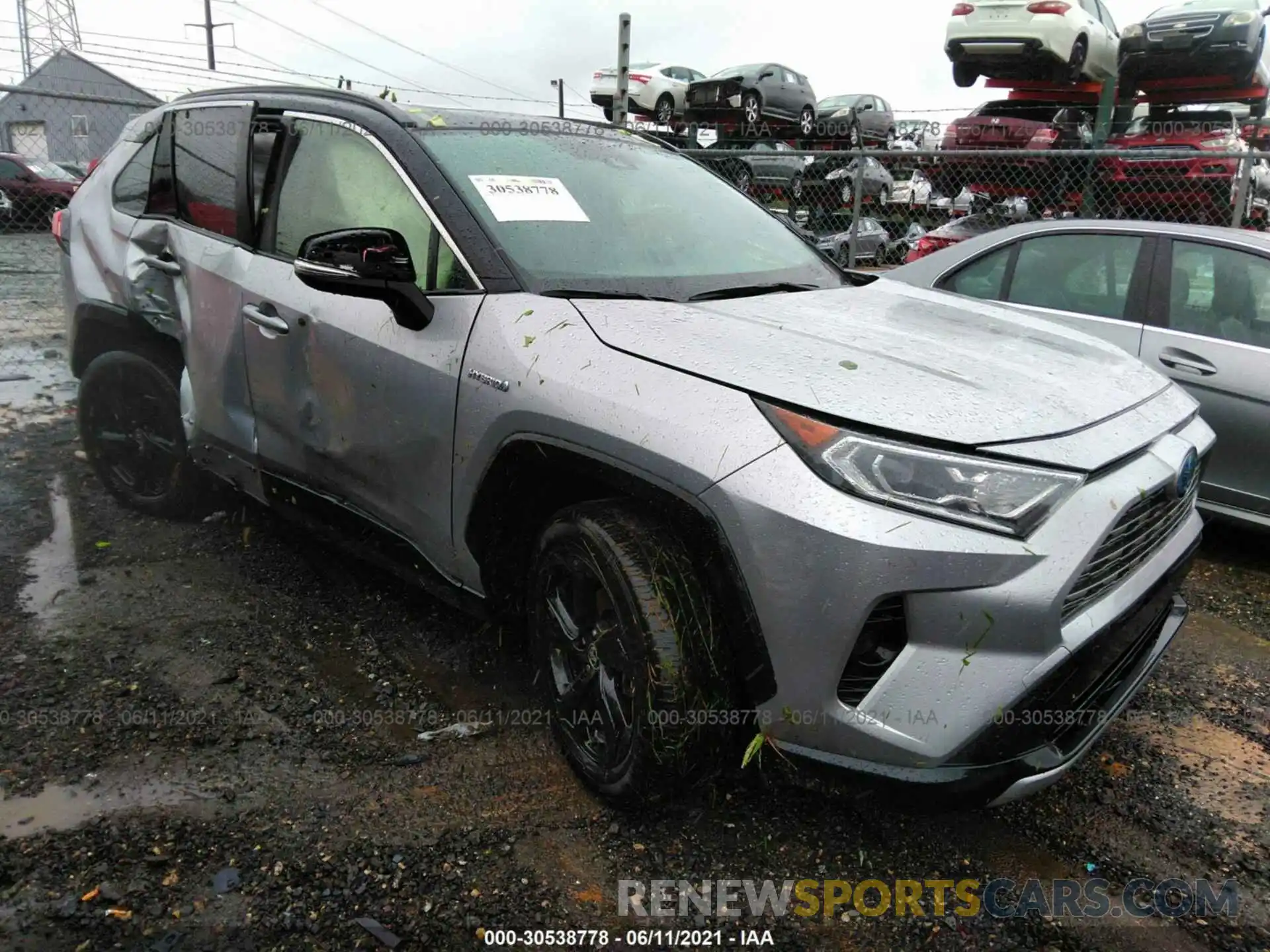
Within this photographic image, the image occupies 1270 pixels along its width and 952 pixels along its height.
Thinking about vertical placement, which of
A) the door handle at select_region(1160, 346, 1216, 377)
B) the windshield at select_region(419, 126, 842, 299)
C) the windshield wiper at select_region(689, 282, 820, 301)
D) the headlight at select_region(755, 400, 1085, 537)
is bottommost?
the door handle at select_region(1160, 346, 1216, 377)

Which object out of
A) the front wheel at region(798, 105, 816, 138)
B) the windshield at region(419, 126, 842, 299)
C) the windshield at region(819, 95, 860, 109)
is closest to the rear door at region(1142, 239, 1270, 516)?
the windshield at region(419, 126, 842, 299)

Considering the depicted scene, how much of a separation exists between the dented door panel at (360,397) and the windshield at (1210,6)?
958cm

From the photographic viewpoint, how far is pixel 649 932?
2.05 m

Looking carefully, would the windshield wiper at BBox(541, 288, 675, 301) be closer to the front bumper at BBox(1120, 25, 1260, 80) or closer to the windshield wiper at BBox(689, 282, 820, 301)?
the windshield wiper at BBox(689, 282, 820, 301)

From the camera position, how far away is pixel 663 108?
1692cm

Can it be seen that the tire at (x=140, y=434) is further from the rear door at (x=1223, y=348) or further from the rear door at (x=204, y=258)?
the rear door at (x=1223, y=348)

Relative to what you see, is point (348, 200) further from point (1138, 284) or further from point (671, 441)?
point (1138, 284)

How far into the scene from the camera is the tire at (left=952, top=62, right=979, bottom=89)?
10742mm

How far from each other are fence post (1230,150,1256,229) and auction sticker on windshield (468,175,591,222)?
20.4 ft

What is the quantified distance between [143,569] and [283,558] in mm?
529

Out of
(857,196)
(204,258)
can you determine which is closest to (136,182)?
(204,258)

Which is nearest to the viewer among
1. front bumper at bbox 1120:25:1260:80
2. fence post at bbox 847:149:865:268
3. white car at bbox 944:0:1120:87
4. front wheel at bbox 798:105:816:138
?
fence post at bbox 847:149:865:268

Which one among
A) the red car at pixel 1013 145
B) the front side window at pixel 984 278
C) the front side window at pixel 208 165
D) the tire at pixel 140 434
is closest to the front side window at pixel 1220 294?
the front side window at pixel 984 278

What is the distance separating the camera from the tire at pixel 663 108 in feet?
55.2
